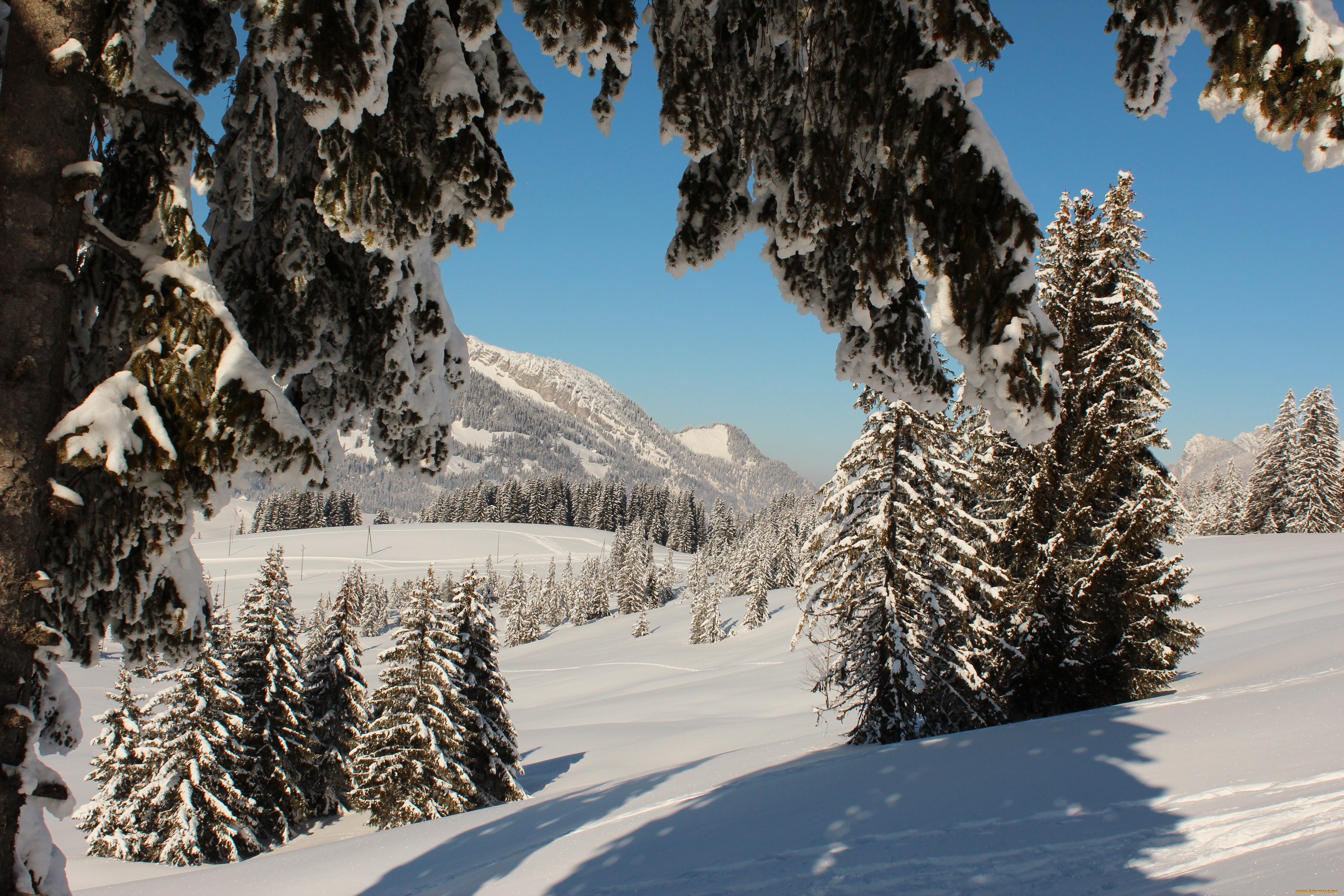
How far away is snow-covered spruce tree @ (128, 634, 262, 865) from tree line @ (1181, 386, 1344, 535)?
4444 centimetres

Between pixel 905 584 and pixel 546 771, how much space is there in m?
16.6

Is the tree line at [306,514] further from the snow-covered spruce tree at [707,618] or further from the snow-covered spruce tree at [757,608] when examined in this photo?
the snow-covered spruce tree at [757,608]

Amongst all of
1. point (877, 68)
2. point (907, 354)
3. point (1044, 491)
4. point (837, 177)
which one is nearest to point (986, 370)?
point (907, 354)

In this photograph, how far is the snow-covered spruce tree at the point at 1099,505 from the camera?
1165cm

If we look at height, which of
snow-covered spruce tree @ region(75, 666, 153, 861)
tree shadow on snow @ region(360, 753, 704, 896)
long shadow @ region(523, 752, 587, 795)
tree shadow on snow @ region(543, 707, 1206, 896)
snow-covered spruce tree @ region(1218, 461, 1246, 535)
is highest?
snow-covered spruce tree @ region(1218, 461, 1246, 535)

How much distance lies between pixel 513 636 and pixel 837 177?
246ft

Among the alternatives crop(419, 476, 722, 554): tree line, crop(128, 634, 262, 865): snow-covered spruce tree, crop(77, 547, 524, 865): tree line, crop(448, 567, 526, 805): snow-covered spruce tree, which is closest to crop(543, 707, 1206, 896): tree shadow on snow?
crop(77, 547, 524, 865): tree line

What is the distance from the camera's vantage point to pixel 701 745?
21.4 meters

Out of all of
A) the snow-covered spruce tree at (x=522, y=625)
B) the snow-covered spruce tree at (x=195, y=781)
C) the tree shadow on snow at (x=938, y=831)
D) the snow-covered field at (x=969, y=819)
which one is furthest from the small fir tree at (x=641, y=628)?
the tree shadow on snow at (x=938, y=831)

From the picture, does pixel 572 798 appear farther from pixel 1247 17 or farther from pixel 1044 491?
pixel 1247 17

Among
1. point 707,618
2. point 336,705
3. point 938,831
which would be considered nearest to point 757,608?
point 707,618

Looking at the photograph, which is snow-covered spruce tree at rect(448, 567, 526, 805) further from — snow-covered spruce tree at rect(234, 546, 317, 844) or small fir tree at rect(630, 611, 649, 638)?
small fir tree at rect(630, 611, 649, 638)

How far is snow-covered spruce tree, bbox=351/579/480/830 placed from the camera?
19234mm

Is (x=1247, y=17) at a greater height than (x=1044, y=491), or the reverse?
(x=1247, y=17)
